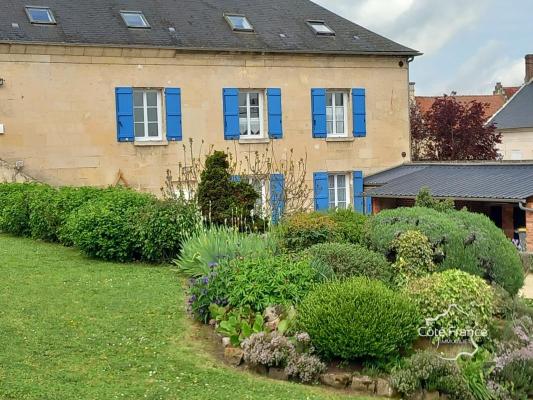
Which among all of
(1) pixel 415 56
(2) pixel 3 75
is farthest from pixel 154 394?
(1) pixel 415 56

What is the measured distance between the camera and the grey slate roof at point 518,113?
125 ft

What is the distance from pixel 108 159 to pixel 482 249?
42.1 ft

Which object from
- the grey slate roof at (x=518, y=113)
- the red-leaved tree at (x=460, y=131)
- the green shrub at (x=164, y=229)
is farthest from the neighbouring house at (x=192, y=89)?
the grey slate roof at (x=518, y=113)

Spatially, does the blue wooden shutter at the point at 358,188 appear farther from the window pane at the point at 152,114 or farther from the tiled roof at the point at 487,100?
the tiled roof at the point at 487,100

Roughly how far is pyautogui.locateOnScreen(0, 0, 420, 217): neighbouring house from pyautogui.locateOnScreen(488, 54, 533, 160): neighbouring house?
16361 mm

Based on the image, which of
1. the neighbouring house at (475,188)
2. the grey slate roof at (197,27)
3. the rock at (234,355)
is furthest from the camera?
the grey slate roof at (197,27)

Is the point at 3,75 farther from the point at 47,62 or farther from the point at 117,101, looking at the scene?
the point at 117,101

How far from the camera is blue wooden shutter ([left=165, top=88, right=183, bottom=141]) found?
2034 cm

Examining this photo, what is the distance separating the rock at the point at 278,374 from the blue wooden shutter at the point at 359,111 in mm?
16780

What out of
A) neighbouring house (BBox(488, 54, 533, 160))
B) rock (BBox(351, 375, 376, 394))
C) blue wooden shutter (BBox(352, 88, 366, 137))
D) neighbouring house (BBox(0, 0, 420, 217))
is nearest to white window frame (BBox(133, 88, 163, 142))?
neighbouring house (BBox(0, 0, 420, 217))

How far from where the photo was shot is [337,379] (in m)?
6.52

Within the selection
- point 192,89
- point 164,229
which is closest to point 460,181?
point 192,89

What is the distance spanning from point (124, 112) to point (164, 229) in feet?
30.7

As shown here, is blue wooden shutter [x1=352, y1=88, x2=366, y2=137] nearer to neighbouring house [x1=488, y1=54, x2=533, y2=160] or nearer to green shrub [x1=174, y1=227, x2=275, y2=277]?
green shrub [x1=174, y1=227, x2=275, y2=277]
